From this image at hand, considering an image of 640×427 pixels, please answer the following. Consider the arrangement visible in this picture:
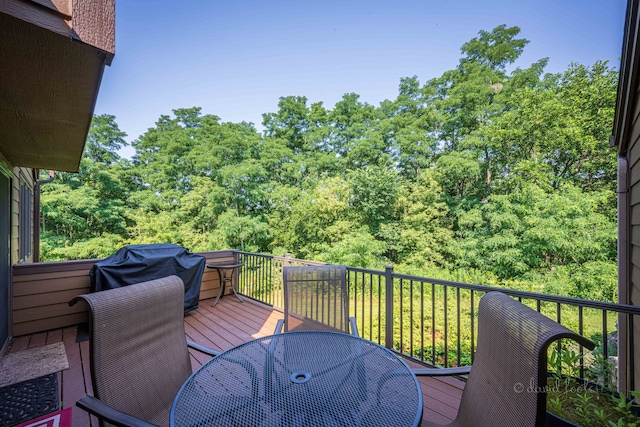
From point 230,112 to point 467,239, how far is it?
39.7ft

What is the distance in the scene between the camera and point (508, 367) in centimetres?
Answer: 102

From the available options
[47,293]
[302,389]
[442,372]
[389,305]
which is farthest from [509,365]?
[47,293]

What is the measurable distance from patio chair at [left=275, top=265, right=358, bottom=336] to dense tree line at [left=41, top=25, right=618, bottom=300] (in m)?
8.70

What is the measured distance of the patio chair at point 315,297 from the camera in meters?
2.28

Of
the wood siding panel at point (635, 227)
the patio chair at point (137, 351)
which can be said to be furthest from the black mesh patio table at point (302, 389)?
the wood siding panel at point (635, 227)

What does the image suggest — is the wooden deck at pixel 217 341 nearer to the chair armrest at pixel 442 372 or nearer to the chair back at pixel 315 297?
the chair armrest at pixel 442 372

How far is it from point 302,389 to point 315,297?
3.59 feet

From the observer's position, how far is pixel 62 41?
0.95 m

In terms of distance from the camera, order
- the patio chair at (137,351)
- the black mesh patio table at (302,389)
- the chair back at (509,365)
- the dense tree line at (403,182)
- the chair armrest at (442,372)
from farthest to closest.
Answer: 1. the dense tree line at (403,182)
2. the chair armrest at (442,372)
3. the patio chair at (137,351)
4. the black mesh patio table at (302,389)
5. the chair back at (509,365)

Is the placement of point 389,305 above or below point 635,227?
below

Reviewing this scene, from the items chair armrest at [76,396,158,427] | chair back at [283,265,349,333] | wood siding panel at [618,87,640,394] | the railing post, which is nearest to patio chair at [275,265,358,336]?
chair back at [283,265,349,333]

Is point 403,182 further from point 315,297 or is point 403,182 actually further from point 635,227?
point 315,297

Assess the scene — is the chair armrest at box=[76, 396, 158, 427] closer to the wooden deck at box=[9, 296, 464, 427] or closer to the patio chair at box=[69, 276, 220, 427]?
the patio chair at box=[69, 276, 220, 427]

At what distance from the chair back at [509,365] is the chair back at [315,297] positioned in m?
1.12
